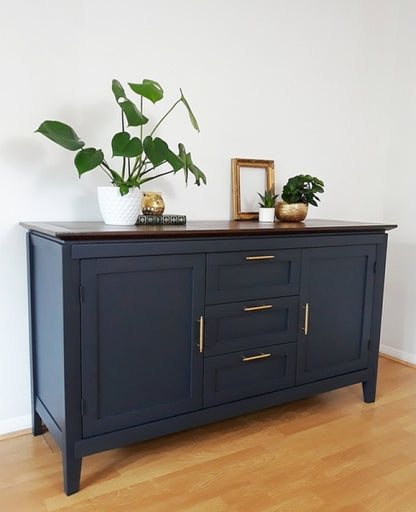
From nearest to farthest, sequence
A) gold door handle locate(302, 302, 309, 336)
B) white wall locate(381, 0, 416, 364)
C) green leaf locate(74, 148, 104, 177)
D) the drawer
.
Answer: green leaf locate(74, 148, 104, 177)
the drawer
gold door handle locate(302, 302, 309, 336)
white wall locate(381, 0, 416, 364)

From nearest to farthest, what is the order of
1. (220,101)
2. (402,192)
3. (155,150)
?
(155,150)
(220,101)
(402,192)

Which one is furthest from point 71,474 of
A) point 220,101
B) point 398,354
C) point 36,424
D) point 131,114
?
point 398,354

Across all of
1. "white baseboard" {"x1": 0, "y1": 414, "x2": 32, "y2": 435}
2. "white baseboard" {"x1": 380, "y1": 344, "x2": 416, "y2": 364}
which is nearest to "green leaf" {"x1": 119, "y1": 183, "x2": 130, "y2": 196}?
"white baseboard" {"x1": 0, "y1": 414, "x2": 32, "y2": 435}

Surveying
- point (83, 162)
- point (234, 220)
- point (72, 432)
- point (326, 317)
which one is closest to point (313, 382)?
point (326, 317)

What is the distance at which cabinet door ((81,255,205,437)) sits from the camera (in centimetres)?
161

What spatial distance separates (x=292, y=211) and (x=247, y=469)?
124cm

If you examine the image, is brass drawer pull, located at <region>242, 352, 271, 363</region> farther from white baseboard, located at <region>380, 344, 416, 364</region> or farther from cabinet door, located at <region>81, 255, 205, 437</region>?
white baseboard, located at <region>380, 344, 416, 364</region>

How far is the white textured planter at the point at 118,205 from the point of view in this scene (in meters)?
1.79

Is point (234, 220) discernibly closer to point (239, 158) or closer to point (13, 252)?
point (239, 158)

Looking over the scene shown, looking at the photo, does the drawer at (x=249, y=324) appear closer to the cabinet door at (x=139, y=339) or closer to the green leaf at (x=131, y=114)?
the cabinet door at (x=139, y=339)

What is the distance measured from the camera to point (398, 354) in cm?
307

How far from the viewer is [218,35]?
2.31 m

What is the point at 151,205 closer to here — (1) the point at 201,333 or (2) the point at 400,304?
(1) the point at 201,333

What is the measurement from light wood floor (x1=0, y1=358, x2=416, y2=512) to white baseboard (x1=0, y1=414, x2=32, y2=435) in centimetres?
5
